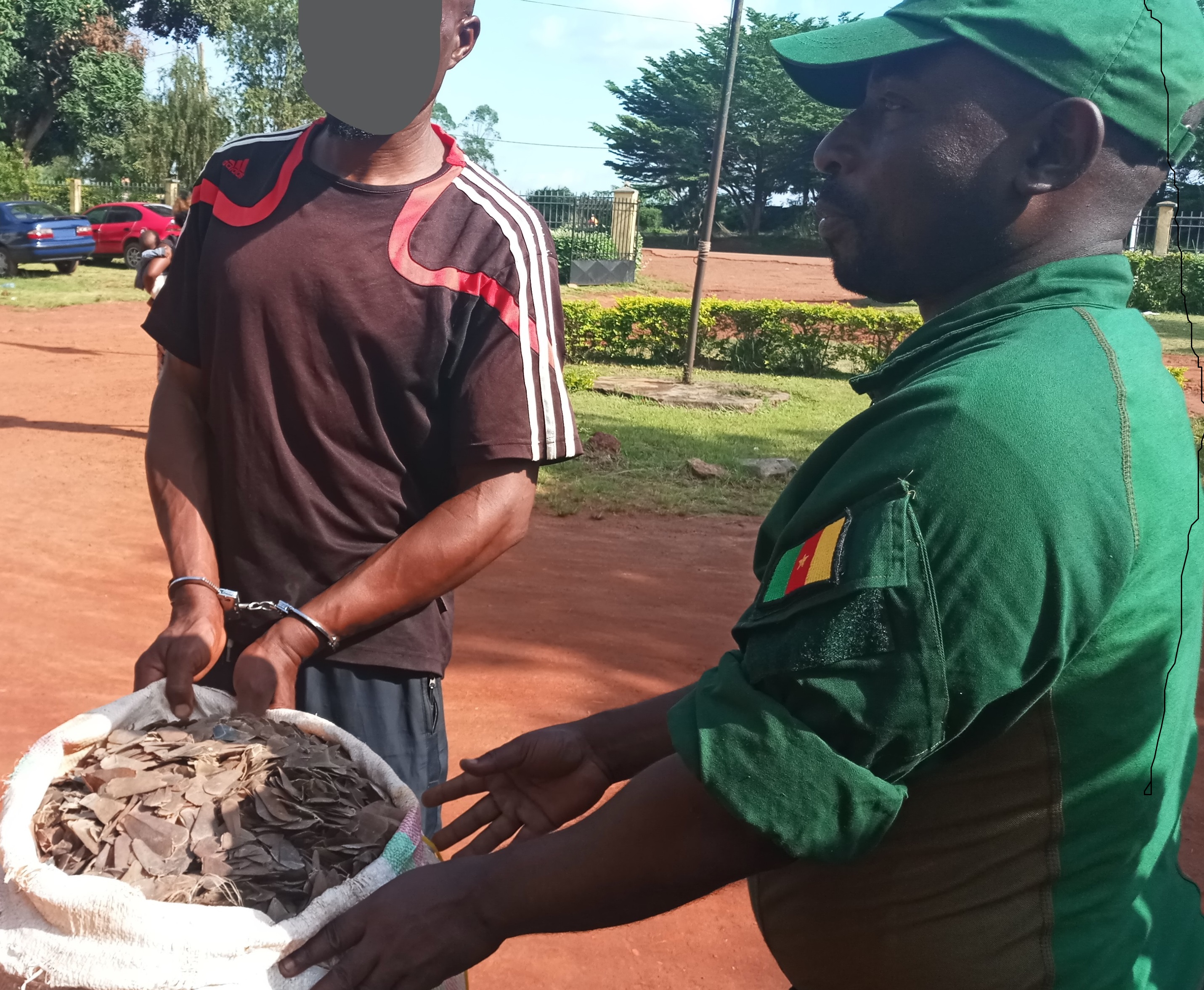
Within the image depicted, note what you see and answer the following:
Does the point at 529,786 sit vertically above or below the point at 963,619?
below

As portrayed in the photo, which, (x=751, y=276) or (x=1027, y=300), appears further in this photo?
(x=751, y=276)

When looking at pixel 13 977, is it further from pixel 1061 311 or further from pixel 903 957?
pixel 1061 311

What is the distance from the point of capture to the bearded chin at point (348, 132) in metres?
2.09

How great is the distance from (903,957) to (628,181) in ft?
162

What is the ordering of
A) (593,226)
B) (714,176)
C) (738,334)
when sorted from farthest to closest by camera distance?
(593,226) < (738,334) < (714,176)

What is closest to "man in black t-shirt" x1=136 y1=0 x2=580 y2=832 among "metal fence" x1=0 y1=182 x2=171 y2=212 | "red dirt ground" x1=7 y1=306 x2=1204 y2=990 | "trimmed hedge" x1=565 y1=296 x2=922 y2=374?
"red dirt ground" x1=7 y1=306 x2=1204 y2=990

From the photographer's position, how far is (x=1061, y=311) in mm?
1171

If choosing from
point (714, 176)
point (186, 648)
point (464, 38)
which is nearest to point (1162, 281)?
point (714, 176)

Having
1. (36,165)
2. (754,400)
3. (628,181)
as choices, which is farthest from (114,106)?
(754,400)

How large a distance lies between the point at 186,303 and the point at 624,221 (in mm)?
25028

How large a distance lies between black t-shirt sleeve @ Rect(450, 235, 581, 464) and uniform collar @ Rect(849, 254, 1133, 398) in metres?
0.86

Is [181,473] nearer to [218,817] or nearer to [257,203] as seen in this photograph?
[257,203]

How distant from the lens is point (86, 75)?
3391 cm

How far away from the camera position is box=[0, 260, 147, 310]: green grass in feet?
61.4
